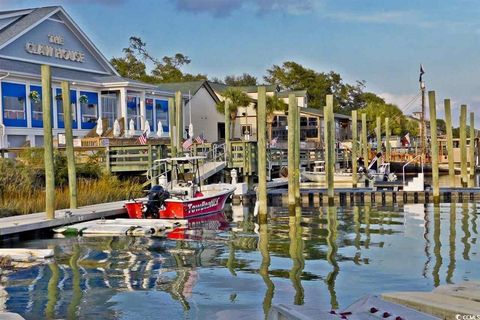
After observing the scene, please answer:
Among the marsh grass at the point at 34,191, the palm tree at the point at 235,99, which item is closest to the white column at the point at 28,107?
the marsh grass at the point at 34,191

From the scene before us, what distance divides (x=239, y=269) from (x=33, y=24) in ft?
107

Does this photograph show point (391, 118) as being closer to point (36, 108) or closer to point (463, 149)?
point (463, 149)

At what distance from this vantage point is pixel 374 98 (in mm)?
121875

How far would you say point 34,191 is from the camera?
28562 mm

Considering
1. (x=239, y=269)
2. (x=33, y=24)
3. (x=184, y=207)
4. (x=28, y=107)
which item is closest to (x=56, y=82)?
(x=28, y=107)

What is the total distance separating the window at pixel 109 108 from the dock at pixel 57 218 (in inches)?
877

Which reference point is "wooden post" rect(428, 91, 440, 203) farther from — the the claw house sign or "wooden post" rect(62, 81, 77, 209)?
the the claw house sign

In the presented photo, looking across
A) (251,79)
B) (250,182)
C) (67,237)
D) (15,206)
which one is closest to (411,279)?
(67,237)

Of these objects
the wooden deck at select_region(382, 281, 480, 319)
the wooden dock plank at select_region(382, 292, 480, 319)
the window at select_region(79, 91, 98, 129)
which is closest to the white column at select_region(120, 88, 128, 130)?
the window at select_region(79, 91, 98, 129)

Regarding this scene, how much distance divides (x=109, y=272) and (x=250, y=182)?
987 inches

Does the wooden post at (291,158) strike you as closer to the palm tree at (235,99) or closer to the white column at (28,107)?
the white column at (28,107)

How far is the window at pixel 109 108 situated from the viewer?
51531mm

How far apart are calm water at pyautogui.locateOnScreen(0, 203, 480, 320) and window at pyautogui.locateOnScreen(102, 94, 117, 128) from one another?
86.8 ft

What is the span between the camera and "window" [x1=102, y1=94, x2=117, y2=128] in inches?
2029
